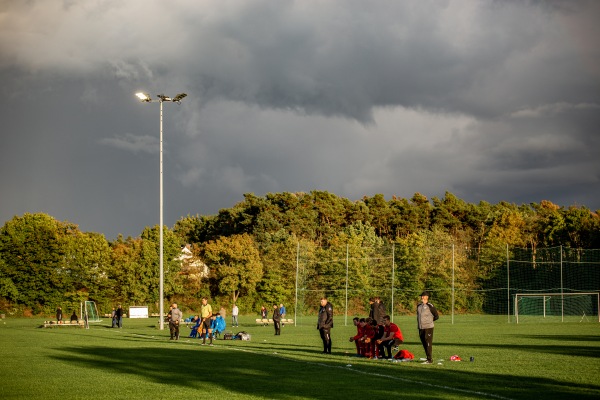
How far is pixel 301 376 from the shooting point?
18.0m

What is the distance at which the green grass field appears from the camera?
15.0 m

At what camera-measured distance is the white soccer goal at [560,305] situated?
57031mm

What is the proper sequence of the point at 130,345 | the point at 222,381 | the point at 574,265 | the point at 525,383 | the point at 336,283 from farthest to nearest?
1. the point at 336,283
2. the point at 574,265
3. the point at 130,345
4. the point at 222,381
5. the point at 525,383

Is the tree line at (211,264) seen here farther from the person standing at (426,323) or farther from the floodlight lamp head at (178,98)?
the person standing at (426,323)

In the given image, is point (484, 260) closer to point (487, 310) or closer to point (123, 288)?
point (487, 310)

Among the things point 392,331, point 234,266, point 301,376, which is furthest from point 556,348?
point 234,266

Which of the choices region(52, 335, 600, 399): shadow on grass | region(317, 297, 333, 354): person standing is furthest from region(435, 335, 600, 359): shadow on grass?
region(52, 335, 600, 399): shadow on grass

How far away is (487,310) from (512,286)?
286cm

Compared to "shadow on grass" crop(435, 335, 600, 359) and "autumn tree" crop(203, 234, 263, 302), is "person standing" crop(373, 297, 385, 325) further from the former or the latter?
"autumn tree" crop(203, 234, 263, 302)

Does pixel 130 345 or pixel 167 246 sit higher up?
pixel 167 246

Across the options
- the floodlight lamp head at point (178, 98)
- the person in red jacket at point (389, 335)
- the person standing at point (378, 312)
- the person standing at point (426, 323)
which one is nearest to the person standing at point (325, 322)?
the person standing at point (378, 312)

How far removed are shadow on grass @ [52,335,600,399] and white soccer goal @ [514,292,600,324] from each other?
1410 inches

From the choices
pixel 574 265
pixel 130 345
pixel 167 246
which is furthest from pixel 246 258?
pixel 130 345

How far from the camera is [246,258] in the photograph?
3246 inches
